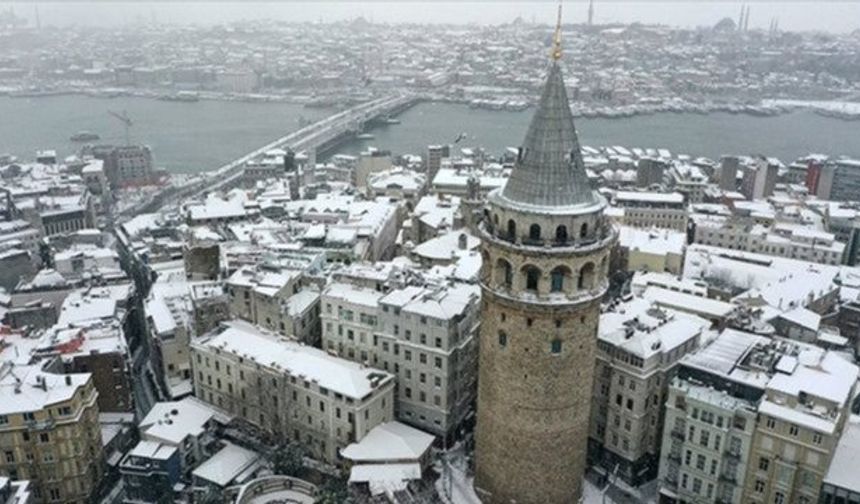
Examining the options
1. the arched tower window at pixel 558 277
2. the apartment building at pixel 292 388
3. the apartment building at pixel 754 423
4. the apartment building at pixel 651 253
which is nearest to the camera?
the arched tower window at pixel 558 277

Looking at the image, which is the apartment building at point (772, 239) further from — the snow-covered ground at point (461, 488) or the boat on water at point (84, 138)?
the boat on water at point (84, 138)

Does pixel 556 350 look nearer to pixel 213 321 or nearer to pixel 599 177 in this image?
pixel 213 321

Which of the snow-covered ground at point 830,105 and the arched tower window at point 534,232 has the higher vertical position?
the arched tower window at point 534,232

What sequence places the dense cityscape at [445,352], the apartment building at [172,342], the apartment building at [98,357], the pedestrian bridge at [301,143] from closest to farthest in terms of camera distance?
the dense cityscape at [445,352], the apartment building at [98,357], the apartment building at [172,342], the pedestrian bridge at [301,143]

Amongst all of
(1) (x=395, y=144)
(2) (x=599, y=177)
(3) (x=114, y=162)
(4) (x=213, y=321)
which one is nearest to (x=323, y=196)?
(4) (x=213, y=321)

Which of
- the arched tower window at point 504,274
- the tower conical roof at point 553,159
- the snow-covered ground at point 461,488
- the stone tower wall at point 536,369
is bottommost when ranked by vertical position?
the snow-covered ground at point 461,488

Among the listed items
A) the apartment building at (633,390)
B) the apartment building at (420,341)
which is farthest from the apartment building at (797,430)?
the apartment building at (420,341)
